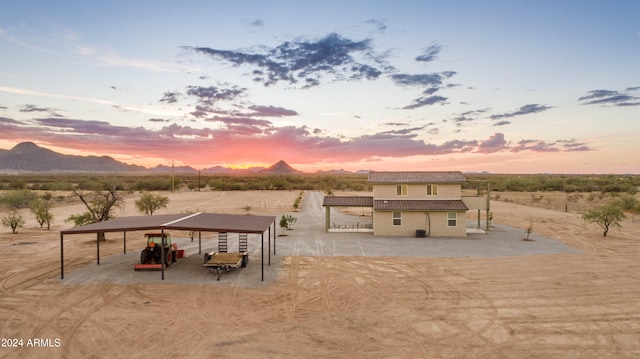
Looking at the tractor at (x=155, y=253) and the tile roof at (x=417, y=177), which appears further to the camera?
the tile roof at (x=417, y=177)

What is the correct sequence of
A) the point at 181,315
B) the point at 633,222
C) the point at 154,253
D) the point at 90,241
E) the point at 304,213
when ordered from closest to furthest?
the point at 181,315 < the point at 154,253 < the point at 90,241 < the point at 633,222 < the point at 304,213

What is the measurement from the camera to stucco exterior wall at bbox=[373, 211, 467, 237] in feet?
95.8

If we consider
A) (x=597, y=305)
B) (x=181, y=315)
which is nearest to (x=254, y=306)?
(x=181, y=315)

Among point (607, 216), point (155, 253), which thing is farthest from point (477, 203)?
point (155, 253)

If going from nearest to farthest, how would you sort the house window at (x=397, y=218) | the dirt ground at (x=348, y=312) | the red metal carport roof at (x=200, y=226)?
the dirt ground at (x=348, y=312)
the red metal carport roof at (x=200, y=226)
the house window at (x=397, y=218)

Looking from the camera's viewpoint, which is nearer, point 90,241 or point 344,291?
point 344,291

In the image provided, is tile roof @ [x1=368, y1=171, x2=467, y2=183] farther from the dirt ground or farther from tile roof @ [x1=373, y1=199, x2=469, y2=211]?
the dirt ground

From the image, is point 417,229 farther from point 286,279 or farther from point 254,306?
point 254,306

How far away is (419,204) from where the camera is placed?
29750mm

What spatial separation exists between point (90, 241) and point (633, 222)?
161ft

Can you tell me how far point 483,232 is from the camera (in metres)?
30.9

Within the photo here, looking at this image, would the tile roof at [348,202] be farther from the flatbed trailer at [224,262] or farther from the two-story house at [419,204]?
the flatbed trailer at [224,262]

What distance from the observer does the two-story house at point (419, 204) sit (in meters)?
29.1

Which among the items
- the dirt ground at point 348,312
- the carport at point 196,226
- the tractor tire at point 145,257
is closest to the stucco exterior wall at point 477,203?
the dirt ground at point 348,312
